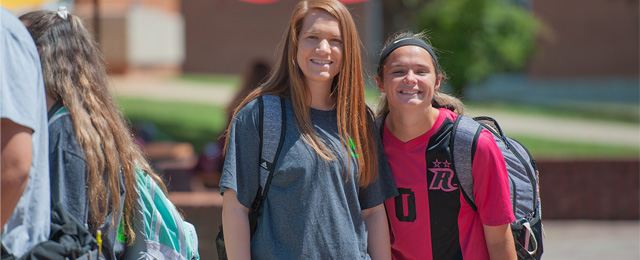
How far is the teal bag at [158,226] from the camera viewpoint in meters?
2.61

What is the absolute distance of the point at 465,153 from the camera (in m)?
2.78

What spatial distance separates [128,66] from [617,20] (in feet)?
47.9

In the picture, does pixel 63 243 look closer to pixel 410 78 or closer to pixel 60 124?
pixel 60 124

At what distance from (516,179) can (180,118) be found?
38.8 ft

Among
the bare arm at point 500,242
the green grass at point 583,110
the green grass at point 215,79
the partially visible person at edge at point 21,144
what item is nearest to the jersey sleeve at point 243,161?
the partially visible person at edge at point 21,144

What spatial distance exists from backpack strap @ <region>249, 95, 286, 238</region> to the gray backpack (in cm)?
70

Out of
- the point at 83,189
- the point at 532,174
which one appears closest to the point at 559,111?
the point at 532,174

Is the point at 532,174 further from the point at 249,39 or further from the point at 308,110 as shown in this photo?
the point at 249,39

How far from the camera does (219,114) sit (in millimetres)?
14961

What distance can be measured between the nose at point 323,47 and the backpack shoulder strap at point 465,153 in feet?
1.97

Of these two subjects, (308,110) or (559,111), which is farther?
(559,111)

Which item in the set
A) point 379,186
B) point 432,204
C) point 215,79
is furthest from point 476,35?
point 379,186

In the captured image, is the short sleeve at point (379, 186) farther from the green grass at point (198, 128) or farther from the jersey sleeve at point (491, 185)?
the green grass at point (198, 128)

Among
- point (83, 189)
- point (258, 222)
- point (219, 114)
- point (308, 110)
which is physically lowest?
point (219, 114)
